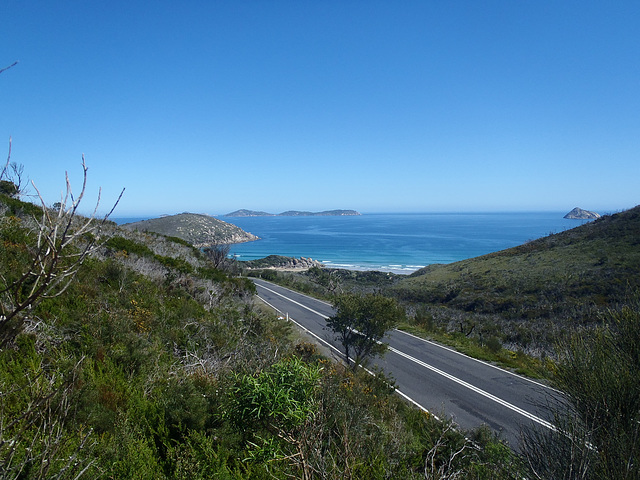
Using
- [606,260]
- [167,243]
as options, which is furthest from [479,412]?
[606,260]

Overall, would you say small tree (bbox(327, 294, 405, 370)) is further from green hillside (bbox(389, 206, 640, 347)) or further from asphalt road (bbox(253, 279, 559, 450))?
green hillside (bbox(389, 206, 640, 347))

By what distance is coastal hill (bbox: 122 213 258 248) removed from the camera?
93.9 metres

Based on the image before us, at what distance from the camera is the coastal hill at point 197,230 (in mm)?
A: 93938

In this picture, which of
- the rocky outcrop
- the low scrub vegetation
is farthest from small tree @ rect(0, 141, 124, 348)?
the rocky outcrop

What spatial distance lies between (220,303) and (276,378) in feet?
28.5

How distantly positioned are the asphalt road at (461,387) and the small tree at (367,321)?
1.10 m

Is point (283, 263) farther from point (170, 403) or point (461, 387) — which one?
point (170, 403)

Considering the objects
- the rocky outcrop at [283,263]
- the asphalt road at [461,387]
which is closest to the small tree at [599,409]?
the asphalt road at [461,387]

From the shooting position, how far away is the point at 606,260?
2955 cm

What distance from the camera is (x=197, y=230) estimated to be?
351 ft

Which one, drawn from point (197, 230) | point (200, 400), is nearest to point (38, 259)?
point (200, 400)

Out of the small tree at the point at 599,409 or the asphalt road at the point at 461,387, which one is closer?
the small tree at the point at 599,409

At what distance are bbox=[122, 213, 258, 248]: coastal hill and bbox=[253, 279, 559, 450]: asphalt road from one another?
246 ft

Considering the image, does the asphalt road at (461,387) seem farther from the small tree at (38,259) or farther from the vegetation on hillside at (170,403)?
the small tree at (38,259)
